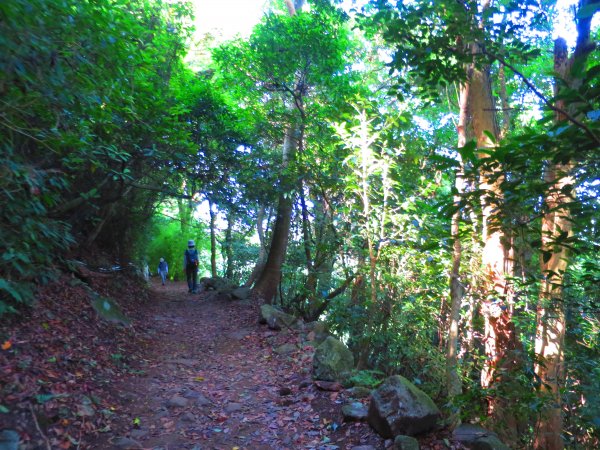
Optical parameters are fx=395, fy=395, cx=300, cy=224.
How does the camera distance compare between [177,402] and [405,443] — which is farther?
[177,402]

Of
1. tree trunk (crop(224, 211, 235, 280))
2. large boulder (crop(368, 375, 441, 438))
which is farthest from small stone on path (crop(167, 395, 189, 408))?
tree trunk (crop(224, 211, 235, 280))

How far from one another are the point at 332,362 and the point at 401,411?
1889mm

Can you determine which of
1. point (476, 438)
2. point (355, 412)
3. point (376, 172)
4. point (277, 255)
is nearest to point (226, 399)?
point (355, 412)

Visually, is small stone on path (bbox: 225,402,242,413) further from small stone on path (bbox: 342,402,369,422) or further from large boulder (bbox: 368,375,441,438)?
large boulder (bbox: 368,375,441,438)

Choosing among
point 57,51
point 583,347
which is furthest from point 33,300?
point 583,347

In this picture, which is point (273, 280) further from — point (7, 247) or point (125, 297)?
point (7, 247)

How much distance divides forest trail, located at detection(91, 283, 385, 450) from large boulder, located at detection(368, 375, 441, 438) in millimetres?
226

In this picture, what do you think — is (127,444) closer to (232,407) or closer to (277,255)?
(232,407)

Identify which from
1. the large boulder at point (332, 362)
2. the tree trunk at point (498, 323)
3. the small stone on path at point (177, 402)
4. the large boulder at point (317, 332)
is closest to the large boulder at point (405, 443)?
the tree trunk at point (498, 323)

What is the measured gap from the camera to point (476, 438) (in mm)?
3674

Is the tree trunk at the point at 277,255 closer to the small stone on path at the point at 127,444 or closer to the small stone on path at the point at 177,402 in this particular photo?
the small stone on path at the point at 177,402

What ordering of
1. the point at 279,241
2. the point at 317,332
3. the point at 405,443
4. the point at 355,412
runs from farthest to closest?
the point at 279,241 < the point at 317,332 < the point at 355,412 < the point at 405,443

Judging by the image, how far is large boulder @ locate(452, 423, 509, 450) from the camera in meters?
3.58

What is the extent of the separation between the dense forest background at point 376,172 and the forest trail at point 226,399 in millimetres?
985
